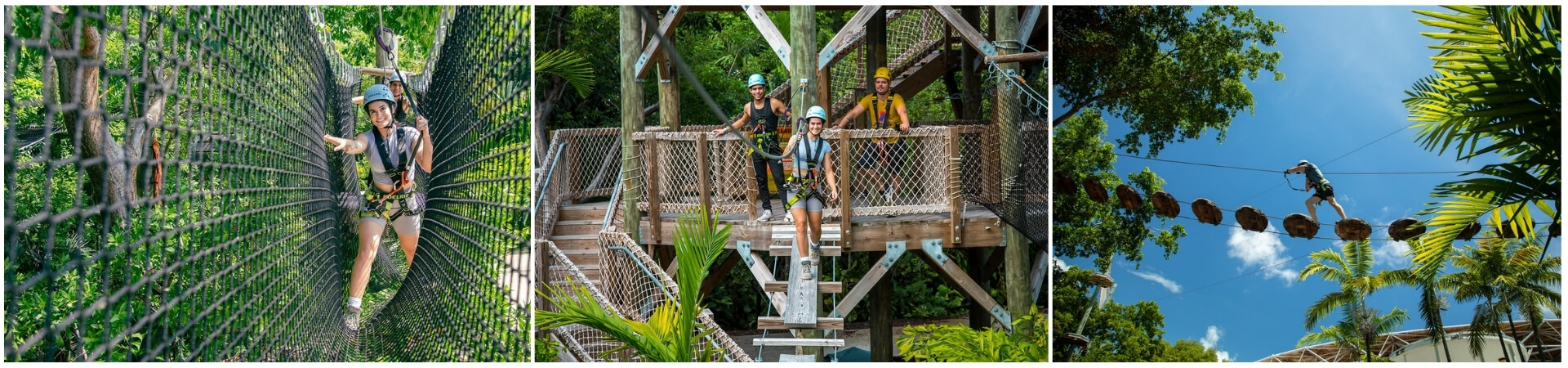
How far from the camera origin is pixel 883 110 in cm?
592

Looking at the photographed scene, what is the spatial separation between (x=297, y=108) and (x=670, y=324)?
1728 mm

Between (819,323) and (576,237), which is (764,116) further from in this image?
(576,237)

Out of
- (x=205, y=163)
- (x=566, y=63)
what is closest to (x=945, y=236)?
(x=205, y=163)

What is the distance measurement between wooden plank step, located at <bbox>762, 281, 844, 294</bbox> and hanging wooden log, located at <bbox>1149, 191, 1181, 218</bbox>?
153 cm

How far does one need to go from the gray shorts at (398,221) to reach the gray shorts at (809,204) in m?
1.97

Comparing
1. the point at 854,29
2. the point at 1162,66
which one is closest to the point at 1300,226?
the point at 1162,66

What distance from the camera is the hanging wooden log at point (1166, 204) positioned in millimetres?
4066

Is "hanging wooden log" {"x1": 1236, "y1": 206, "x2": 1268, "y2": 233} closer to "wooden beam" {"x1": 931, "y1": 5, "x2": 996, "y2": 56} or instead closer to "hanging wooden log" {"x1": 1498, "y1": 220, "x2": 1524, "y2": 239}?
"hanging wooden log" {"x1": 1498, "y1": 220, "x2": 1524, "y2": 239}

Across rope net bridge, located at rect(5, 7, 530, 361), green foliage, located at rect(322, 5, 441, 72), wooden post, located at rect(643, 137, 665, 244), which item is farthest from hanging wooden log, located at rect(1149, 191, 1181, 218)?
green foliage, located at rect(322, 5, 441, 72)

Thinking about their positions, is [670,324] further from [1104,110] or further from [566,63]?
[566,63]

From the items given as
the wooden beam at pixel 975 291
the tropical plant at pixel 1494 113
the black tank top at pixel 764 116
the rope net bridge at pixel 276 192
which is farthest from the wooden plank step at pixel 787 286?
the tropical plant at pixel 1494 113

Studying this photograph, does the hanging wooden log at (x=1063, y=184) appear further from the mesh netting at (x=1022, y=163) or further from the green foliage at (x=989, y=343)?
the green foliage at (x=989, y=343)

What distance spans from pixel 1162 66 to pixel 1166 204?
23.7 inches

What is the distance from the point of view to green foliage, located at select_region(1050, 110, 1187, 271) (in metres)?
4.17
